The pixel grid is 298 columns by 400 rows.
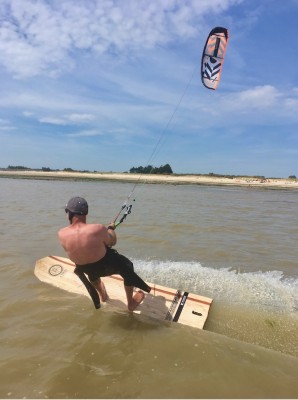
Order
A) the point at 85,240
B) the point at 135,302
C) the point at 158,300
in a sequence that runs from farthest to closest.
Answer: the point at 158,300, the point at 135,302, the point at 85,240

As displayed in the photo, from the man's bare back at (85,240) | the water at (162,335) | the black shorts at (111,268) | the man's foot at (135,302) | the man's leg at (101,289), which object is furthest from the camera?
the man's leg at (101,289)

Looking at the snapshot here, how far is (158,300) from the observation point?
5680 millimetres

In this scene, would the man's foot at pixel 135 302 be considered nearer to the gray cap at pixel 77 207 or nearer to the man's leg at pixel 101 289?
the man's leg at pixel 101 289

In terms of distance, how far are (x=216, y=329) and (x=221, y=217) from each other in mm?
10541

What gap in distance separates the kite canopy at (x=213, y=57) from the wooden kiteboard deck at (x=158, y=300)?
534 centimetres

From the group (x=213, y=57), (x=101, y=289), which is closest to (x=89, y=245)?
(x=101, y=289)

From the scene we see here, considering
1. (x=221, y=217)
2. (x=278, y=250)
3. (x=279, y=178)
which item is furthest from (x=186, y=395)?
(x=279, y=178)

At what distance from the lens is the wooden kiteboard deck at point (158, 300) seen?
5.27m

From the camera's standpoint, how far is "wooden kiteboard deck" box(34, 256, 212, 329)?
527 cm

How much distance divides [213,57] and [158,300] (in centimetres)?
620

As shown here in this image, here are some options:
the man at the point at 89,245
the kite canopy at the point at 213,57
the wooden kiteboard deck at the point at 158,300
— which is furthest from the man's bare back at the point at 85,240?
the kite canopy at the point at 213,57

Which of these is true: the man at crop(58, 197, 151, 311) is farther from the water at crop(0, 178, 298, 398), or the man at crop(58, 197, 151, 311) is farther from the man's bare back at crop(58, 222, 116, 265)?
the water at crop(0, 178, 298, 398)

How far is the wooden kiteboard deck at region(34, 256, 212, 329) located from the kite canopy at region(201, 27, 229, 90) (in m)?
5.34

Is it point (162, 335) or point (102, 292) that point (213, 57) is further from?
point (162, 335)
